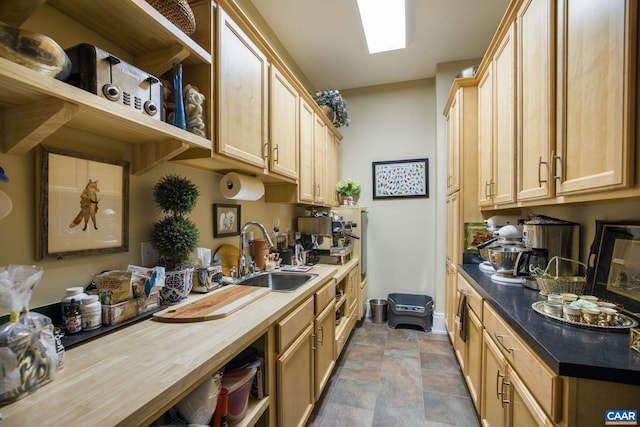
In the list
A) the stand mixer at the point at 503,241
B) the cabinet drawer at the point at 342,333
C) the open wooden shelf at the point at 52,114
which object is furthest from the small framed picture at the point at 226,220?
the stand mixer at the point at 503,241

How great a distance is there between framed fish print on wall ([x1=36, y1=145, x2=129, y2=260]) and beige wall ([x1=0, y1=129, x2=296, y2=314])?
3 cm

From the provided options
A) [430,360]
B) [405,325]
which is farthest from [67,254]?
[405,325]

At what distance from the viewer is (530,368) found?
980 millimetres

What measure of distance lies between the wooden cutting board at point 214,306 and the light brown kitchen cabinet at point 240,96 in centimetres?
68

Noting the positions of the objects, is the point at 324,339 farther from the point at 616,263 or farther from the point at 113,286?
the point at 616,263

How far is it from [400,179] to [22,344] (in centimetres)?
335

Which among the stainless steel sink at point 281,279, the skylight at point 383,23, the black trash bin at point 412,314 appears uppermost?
the skylight at point 383,23

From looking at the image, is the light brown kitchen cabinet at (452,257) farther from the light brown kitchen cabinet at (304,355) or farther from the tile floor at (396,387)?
the light brown kitchen cabinet at (304,355)

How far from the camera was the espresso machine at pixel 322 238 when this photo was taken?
2.71m

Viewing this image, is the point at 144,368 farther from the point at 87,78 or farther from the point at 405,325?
the point at 405,325

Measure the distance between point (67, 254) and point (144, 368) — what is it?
1.82 ft

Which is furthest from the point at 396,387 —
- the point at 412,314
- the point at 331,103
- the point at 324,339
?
the point at 331,103

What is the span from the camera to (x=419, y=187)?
3363 millimetres

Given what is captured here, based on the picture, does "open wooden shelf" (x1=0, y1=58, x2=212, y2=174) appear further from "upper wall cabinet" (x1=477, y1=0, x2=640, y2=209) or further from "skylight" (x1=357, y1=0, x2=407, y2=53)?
"skylight" (x1=357, y1=0, x2=407, y2=53)
